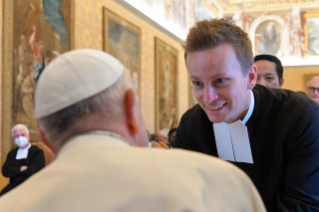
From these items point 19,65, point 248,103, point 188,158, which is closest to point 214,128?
point 248,103

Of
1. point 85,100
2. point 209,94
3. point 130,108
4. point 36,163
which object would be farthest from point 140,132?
point 36,163

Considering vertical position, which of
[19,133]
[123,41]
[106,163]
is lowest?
[19,133]

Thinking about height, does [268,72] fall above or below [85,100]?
above

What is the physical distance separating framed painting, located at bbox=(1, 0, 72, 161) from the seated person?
0.37 meters

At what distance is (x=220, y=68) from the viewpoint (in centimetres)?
240

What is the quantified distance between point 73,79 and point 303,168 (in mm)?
1564

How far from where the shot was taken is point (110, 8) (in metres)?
11.2

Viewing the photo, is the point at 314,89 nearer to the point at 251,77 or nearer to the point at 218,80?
the point at 251,77

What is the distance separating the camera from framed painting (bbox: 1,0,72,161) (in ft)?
26.0

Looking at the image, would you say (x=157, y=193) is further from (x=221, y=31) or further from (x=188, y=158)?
(x=221, y=31)

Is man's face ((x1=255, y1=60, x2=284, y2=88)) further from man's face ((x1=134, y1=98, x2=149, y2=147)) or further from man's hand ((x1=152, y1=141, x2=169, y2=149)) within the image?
man's hand ((x1=152, y1=141, x2=169, y2=149))

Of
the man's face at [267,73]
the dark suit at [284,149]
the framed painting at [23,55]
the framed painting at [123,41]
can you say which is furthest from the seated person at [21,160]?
the dark suit at [284,149]

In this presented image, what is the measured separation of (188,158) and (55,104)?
51 centimetres

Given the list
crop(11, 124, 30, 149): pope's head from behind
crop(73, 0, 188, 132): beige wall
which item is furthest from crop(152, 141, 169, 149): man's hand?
crop(11, 124, 30, 149): pope's head from behind
